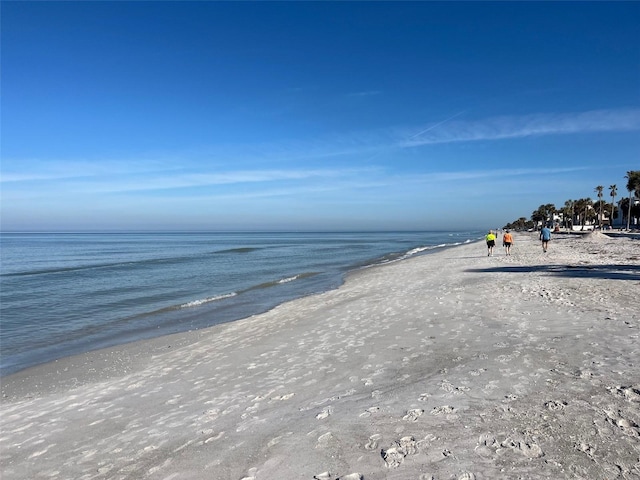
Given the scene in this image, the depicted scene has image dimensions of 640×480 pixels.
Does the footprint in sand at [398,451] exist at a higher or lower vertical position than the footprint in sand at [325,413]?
higher

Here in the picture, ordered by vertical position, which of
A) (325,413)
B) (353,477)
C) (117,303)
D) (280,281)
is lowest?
(117,303)

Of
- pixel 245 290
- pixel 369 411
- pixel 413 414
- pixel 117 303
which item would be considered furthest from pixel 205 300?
pixel 413 414

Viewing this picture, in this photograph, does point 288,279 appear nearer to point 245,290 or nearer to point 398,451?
point 245,290

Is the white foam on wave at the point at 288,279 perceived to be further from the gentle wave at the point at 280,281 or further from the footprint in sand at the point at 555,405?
the footprint in sand at the point at 555,405

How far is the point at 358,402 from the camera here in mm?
5266

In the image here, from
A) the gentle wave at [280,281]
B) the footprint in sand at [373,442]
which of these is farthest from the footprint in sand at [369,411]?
the gentle wave at [280,281]

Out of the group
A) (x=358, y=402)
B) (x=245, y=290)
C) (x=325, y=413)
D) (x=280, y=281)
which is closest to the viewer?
(x=325, y=413)

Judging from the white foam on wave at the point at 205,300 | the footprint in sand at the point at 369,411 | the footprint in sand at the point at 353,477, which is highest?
the footprint in sand at the point at 353,477

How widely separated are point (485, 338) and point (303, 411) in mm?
4331

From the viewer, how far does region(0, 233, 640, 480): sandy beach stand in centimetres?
378

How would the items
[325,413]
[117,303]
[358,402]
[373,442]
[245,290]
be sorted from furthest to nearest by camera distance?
[245,290]
[117,303]
[358,402]
[325,413]
[373,442]

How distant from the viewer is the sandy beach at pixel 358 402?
3.78 meters

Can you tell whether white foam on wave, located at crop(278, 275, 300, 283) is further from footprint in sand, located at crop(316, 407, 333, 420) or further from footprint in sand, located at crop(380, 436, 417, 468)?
footprint in sand, located at crop(380, 436, 417, 468)

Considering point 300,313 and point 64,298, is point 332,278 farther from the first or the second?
point 64,298
